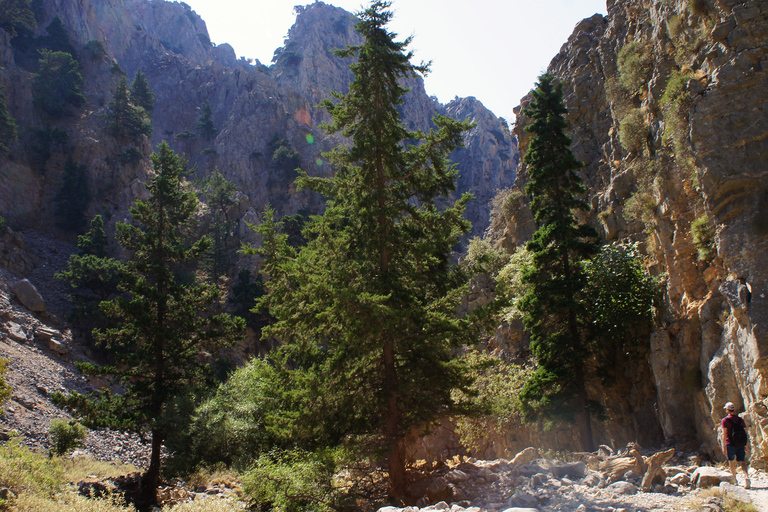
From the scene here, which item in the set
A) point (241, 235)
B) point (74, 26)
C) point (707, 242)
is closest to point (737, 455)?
point (707, 242)

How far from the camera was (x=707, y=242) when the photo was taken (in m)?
12.7

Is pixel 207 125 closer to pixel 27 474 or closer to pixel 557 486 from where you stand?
pixel 27 474

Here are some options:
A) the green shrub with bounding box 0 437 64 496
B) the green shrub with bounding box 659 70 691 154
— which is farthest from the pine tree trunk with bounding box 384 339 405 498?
the green shrub with bounding box 659 70 691 154

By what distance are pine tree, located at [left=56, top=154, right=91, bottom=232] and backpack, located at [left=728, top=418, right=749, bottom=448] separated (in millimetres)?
60164

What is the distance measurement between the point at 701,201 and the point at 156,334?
18.6 meters

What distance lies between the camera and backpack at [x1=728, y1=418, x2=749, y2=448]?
8656 mm

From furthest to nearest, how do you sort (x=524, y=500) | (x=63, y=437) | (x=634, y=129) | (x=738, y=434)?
(x=63, y=437) → (x=634, y=129) → (x=524, y=500) → (x=738, y=434)

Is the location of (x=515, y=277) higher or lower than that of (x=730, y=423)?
higher

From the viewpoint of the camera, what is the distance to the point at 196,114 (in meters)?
87.8

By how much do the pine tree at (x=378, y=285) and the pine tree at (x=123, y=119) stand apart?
5632 cm

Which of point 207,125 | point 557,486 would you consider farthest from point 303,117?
point 557,486

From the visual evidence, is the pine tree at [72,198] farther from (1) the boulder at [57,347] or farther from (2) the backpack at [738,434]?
(2) the backpack at [738,434]

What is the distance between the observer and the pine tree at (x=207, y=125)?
7925 cm

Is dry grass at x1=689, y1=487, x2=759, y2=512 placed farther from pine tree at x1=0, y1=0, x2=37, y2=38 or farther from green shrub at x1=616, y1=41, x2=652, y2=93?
pine tree at x1=0, y1=0, x2=37, y2=38
